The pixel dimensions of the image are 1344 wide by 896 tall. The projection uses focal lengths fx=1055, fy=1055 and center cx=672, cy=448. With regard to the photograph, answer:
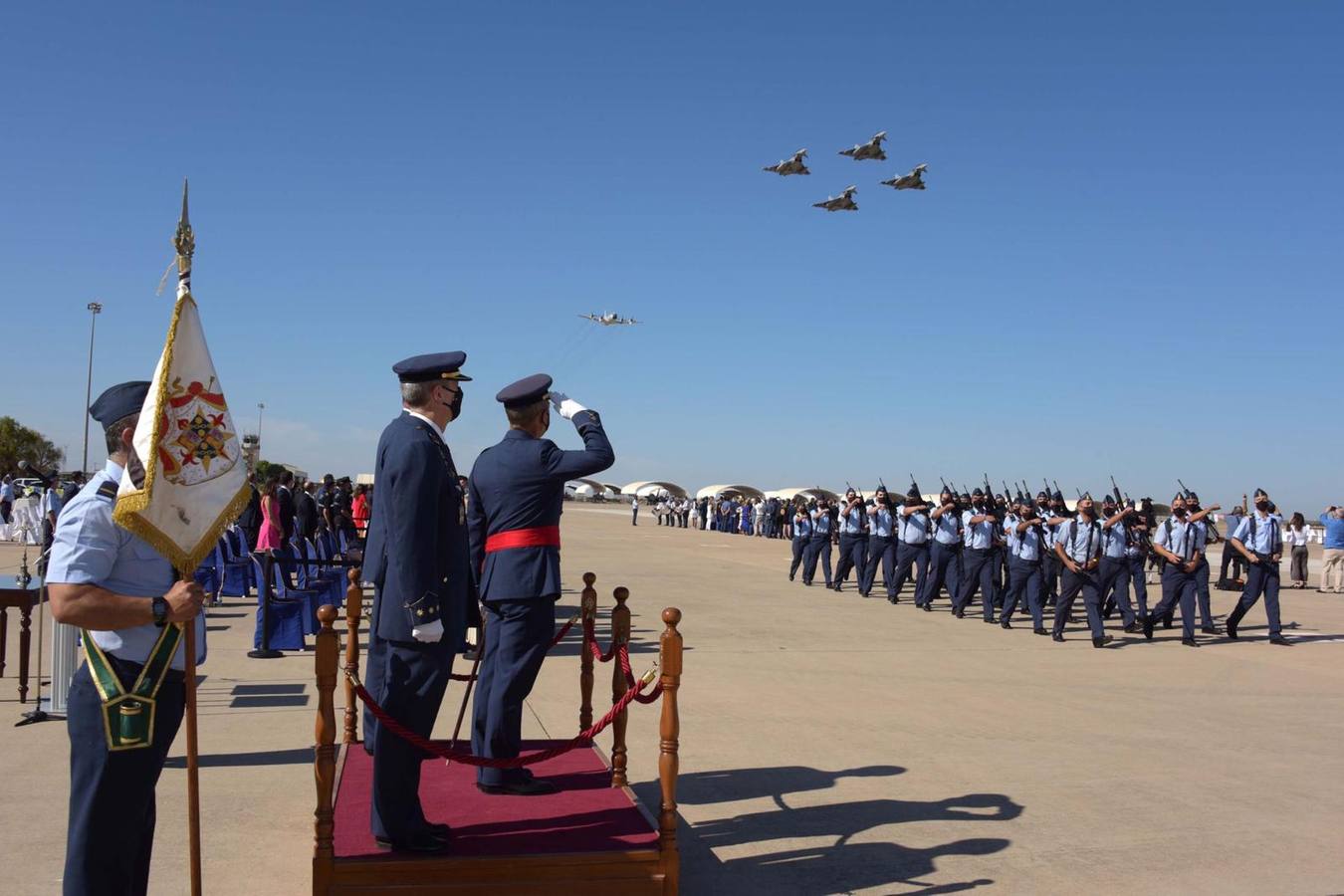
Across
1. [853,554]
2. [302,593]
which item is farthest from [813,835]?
[853,554]

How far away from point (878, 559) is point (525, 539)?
14.4 meters

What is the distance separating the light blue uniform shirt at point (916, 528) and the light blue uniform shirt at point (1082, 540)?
3.47 m

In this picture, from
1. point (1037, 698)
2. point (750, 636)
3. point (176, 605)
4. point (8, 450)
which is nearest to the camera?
point (176, 605)

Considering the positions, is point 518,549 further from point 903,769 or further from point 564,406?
point 903,769

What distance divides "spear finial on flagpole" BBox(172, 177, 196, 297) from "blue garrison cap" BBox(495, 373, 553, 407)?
1.67 metres

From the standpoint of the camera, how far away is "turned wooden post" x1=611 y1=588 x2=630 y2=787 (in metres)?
5.35

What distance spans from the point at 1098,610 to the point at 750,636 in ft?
14.5

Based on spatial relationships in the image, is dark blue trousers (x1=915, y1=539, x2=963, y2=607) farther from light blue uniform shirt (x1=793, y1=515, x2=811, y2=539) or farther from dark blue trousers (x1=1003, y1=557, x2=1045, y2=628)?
light blue uniform shirt (x1=793, y1=515, x2=811, y2=539)

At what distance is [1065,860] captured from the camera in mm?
5121

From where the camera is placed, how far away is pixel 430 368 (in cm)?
446

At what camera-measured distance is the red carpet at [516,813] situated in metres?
4.29

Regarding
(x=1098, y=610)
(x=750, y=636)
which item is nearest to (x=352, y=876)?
(x=750, y=636)

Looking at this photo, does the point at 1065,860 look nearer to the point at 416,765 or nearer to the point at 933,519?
the point at 416,765

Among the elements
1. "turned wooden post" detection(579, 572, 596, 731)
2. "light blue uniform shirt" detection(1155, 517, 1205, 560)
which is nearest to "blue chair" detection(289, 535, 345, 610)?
"turned wooden post" detection(579, 572, 596, 731)
